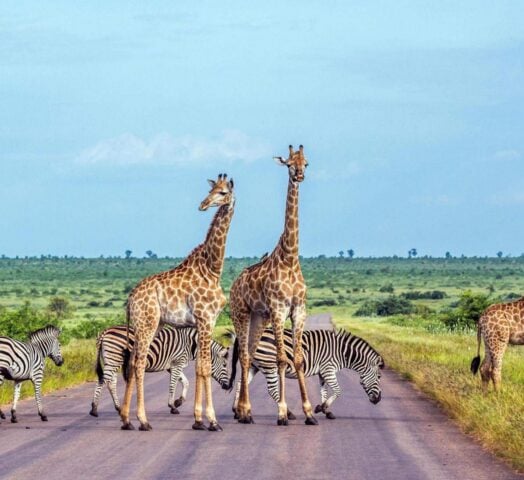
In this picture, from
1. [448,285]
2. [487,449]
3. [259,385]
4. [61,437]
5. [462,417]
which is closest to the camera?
[487,449]

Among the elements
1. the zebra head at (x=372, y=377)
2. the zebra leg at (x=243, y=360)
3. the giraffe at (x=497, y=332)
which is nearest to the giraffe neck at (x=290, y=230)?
the zebra leg at (x=243, y=360)

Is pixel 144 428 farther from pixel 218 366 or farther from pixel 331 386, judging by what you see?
pixel 218 366

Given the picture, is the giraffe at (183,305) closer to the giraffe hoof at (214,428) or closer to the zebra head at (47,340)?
the giraffe hoof at (214,428)

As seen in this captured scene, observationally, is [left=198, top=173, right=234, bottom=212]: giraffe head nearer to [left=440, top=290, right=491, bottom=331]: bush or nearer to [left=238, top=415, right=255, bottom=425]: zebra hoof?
[left=238, top=415, right=255, bottom=425]: zebra hoof

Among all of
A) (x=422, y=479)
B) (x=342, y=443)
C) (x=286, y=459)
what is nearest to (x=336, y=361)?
(x=342, y=443)

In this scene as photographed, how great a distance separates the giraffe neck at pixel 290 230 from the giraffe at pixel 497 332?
18.9ft

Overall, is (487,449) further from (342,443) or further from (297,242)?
(297,242)

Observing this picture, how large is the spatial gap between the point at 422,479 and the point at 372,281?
13565 centimetres

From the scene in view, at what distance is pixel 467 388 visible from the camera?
21.0 meters

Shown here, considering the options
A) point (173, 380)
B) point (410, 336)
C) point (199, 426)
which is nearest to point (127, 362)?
point (173, 380)

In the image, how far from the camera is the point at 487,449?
1441 cm

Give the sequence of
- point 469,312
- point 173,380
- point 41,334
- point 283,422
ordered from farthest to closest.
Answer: point 469,312 → point 41,334 → point 173,380 → point 283,422

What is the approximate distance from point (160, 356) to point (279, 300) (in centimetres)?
262

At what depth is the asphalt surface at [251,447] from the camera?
41.3 feet
